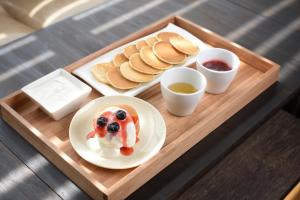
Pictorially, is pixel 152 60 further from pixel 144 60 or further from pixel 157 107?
pixel 157 107

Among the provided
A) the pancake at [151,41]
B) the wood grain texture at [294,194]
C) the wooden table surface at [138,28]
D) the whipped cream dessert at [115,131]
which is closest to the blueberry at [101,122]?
the whipped cream dessert at [115,131]

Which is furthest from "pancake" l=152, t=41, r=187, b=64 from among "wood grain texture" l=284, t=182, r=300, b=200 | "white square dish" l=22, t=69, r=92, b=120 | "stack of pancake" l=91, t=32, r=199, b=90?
"wood grain texture" l=284, t=182, r=300, b=200

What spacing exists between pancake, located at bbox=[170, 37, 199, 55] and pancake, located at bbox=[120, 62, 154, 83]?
133 millimetres

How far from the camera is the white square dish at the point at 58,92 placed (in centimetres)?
97

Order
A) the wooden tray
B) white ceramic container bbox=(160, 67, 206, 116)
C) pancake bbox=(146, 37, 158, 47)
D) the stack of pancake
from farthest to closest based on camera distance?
pancake bbox=(146, 37, 158, 47)
the stack of pancake
white ceramic container bbox=(160, 67, 206, 116)
the wooden tray

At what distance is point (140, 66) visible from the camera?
3.56 feet

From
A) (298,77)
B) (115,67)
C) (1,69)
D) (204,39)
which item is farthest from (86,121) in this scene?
(298,77)

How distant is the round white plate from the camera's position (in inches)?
34.4

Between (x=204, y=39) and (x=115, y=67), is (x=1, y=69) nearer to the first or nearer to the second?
(x=115, y=67)

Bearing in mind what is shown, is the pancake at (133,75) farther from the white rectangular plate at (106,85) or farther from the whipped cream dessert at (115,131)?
the whipped cream dessert at (115,131)

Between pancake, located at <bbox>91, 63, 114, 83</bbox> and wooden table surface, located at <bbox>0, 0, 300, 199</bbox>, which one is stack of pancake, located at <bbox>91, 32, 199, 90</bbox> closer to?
pancake, located at <bbox>91, 63, 114, 83</bbox>

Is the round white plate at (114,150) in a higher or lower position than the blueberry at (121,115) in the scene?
lower

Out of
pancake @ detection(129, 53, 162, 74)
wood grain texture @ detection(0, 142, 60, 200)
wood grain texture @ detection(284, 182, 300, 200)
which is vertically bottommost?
wood grain texture @ detection(284, 182, 300, 200)

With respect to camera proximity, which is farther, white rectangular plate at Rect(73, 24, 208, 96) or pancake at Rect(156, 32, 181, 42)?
pancake at Rect(156, 32, 181, 42)
